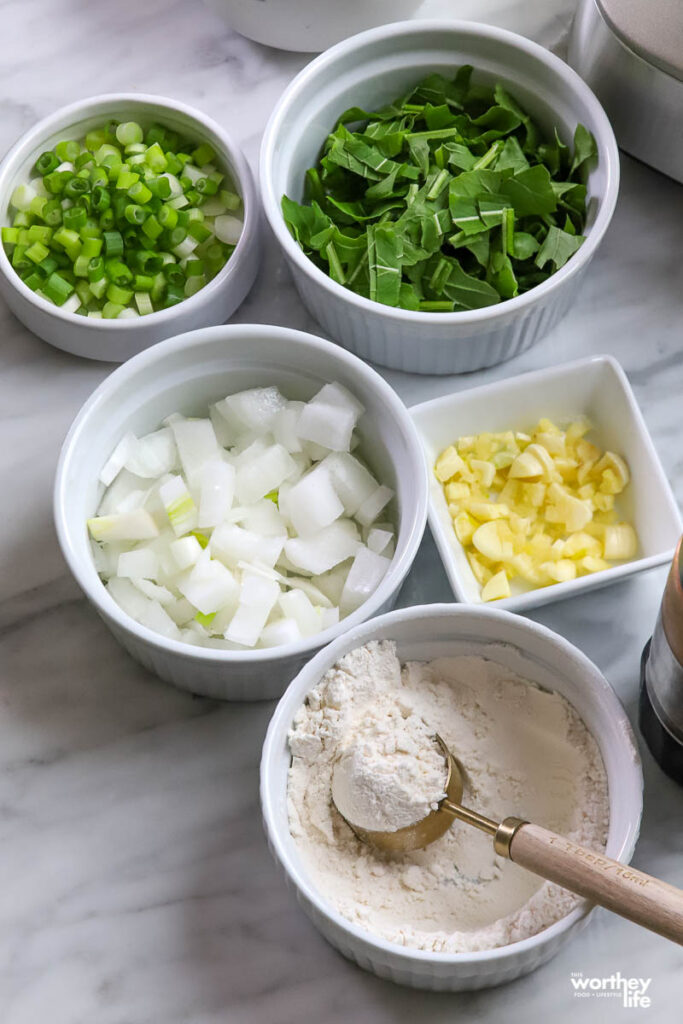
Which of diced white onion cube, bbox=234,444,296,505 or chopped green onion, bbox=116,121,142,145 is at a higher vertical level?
chopped green onion, bbox=116,121,142,145

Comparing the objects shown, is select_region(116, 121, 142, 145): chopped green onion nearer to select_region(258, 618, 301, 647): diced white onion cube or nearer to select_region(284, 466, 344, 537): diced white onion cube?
select_region(284, 466, 344, 537): diced white onion cube

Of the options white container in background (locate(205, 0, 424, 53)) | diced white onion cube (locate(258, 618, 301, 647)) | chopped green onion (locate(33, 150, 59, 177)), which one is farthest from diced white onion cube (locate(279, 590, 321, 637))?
white container in background (locate(205, 0, 424, 53))

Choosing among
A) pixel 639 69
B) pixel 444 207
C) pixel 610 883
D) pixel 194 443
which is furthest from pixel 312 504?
pixel 639 69

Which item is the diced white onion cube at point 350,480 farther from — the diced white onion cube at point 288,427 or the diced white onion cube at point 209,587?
the diced white onion cube at point 209,587

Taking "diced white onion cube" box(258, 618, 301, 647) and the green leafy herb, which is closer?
"diced white onion cube" box(258, 618, 301, 647)

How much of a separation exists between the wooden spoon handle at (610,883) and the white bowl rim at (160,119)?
716 mm

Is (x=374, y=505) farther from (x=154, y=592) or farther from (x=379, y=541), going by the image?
(x=154, y=592)

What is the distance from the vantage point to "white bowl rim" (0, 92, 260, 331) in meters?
1.36

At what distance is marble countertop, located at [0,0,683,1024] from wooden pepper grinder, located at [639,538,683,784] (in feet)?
0.13

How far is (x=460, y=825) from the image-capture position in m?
1.12

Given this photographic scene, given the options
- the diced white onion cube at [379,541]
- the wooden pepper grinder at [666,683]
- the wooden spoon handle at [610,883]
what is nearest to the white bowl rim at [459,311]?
the diced white onion cube at [379,541]

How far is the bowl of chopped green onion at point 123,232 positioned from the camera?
139 centimetres

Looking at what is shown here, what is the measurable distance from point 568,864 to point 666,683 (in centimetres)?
21

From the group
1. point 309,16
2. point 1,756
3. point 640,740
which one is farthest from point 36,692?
point 309,16
